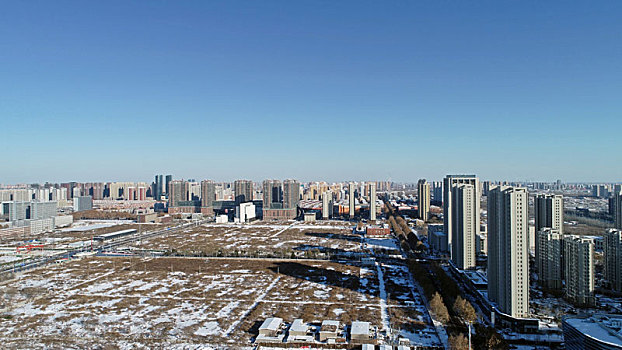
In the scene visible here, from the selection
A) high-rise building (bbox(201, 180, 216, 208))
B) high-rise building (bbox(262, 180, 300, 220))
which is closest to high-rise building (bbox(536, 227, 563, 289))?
high-rise building (bbox(262, 180, 300, 220))

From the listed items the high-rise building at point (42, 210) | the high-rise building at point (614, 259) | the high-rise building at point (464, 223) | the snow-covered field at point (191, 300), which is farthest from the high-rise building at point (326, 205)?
the high-rise building at point (614, 259)

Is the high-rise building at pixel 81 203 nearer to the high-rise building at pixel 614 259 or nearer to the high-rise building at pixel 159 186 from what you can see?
the high-rise building at pixel 159 186

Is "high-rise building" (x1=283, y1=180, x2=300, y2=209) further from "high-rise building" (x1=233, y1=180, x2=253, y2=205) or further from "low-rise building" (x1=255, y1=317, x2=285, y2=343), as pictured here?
"low-rise building" (x1=255, y1=317, x2=285, y2=343)

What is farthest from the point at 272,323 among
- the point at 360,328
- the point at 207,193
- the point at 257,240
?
the point at 207,193

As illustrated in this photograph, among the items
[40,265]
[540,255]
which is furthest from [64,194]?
[540,255]

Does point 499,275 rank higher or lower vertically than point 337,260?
higher

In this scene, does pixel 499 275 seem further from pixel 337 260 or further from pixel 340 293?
pixel 337 260
